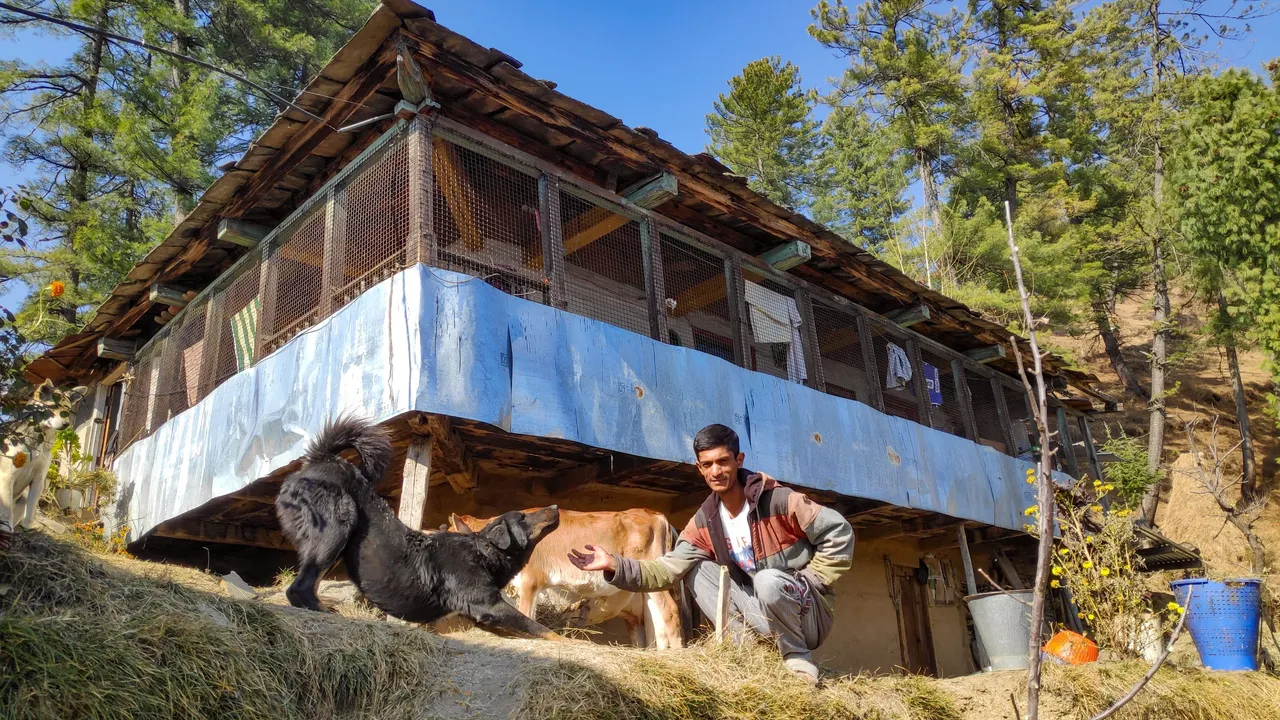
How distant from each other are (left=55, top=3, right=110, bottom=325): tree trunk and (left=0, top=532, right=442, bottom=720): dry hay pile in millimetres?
16177

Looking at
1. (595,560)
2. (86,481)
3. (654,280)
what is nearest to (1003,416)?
(654,280)

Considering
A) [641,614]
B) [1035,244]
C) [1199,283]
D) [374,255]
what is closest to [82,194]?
[374,255]

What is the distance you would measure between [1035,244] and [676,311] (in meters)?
15.6

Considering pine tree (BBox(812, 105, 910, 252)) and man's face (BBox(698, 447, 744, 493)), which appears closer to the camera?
man's face (BBox(698, 447, 744, 493))

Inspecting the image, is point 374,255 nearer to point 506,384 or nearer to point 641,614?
point 506,384

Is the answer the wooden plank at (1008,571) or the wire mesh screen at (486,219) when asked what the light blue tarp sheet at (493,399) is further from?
the wooden plank at (1008,571)

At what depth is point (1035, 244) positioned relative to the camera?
941 inches

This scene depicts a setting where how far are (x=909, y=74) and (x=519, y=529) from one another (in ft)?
79.6

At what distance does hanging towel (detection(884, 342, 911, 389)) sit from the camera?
13.1 meters

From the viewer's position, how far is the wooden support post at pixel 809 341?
11039mm

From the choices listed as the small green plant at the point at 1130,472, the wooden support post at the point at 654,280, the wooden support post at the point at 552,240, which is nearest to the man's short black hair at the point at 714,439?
the wooden support post at the point at 552,240

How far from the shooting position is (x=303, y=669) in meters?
4.36

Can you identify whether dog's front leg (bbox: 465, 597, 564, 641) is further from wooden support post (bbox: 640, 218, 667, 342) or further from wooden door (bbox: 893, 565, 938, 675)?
wooden door (bbox: 893, 565, 938, 675)

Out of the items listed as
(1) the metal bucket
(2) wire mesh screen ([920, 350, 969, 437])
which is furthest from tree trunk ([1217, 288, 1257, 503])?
(1) the metal bucket
